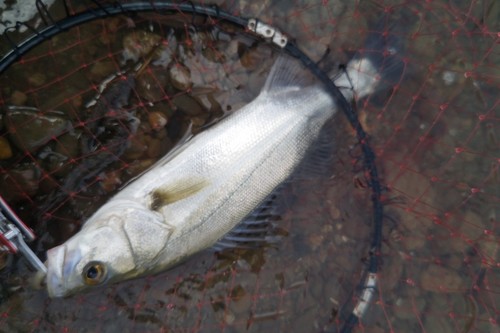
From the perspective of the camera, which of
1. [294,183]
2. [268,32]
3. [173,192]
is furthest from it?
[294,183]

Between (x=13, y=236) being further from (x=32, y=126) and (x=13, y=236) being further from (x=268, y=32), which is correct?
(x=268, y=32)

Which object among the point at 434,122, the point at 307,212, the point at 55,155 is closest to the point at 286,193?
the point at 307,212

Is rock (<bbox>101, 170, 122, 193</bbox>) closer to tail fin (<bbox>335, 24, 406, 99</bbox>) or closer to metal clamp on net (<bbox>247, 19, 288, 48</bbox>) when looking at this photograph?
metal clamp on net (<bbox>247, 19, 288, 48</bbox>)

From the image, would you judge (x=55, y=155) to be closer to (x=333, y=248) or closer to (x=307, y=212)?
(x=307, y=212)

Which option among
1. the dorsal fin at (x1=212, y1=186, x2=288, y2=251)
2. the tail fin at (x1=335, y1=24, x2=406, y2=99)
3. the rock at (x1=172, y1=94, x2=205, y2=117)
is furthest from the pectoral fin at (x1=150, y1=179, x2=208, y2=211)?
the tail fin at (x1=335, y1=24, x2=406, y2=99)

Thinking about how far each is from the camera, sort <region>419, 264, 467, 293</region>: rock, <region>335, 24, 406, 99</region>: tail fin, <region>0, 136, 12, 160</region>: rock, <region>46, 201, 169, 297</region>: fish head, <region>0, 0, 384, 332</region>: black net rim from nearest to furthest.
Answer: <region>46, 201, 169, 297</region>: fish head, <region>0, 0, 384, 332</region>: black net rim, <region>0, 136, 12, 160</region>: rock, <region>335, 24, 406, 99</region>: tail fin, <region>419, 264, 467, 293</region>: rock

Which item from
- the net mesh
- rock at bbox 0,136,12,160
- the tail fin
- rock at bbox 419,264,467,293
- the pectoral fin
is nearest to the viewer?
the pectoral fin

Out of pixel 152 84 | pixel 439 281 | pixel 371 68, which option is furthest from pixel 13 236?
pixel 439 281
